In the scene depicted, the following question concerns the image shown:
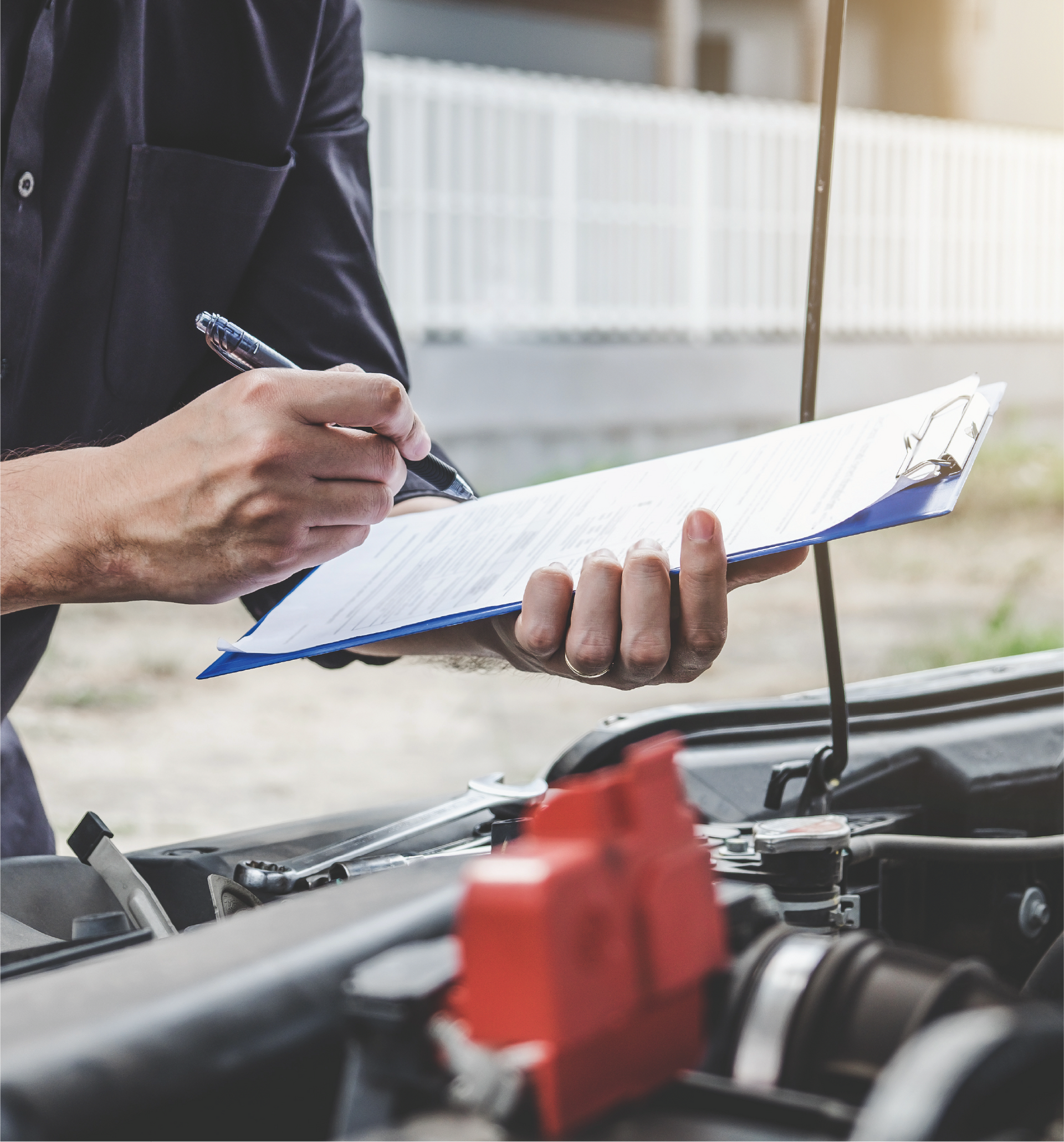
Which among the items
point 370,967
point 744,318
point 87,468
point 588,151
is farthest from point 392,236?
point 370,967

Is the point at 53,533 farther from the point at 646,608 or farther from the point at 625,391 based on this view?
the point at 625,391

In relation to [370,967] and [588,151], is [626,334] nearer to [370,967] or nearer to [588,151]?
[588,151]

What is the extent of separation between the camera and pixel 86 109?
109 cm

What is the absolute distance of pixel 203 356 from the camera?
1192mm

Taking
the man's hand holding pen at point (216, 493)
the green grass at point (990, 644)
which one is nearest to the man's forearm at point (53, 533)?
the man's hand holding pen at point (216, 493)

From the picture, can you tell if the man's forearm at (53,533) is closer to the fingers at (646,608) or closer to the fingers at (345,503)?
the fingers at (345,503)

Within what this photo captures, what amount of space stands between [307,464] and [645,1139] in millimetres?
492

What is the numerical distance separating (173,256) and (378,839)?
0.63 m

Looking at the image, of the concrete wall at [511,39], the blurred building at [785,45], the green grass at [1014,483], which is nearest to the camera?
the green grass at [1014,483]

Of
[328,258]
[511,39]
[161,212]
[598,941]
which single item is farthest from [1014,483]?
[598,941]

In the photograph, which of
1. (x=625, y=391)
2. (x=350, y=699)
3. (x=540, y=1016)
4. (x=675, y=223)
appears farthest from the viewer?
(x=675, y=223)

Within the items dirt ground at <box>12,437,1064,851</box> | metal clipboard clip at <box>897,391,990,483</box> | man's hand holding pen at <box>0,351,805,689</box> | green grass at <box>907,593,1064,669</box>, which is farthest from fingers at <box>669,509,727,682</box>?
green grass at <box>907,593,1064,669</box>

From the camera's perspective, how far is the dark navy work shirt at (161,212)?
3.44 ft

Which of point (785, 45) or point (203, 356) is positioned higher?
point (785, 45)
